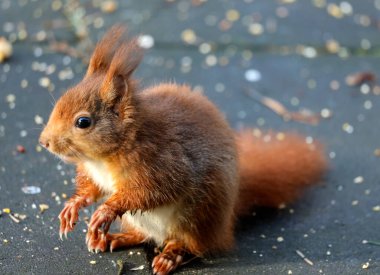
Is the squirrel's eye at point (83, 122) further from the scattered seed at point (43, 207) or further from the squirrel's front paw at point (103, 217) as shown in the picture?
the scattered seed at point (43, 207)

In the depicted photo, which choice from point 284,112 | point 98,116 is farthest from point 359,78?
point 98,116

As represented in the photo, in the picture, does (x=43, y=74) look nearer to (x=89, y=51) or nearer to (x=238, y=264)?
(x=89, y=51)

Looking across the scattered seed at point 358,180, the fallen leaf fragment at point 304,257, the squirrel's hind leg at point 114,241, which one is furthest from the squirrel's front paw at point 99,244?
the scattered seed at point 358,180

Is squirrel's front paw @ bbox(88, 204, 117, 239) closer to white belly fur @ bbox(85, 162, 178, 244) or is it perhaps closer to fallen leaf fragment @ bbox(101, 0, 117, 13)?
white belly fur @ bbox(85, 162, 178, 244)

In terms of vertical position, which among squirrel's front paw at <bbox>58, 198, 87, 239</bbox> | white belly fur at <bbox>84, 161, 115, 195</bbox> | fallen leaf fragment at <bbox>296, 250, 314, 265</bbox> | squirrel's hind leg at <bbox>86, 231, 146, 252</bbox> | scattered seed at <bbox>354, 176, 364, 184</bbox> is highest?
white belly fur at <bbox>84, 161, 115, 195</bbox>

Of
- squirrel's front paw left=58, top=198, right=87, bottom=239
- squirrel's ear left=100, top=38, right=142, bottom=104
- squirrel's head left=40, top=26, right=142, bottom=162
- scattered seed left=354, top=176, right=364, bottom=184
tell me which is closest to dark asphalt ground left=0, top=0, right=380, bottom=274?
scattered seed left=354, top=176, right=364, bottom=184

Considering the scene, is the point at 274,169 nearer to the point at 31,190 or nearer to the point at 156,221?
the point at 156,221
